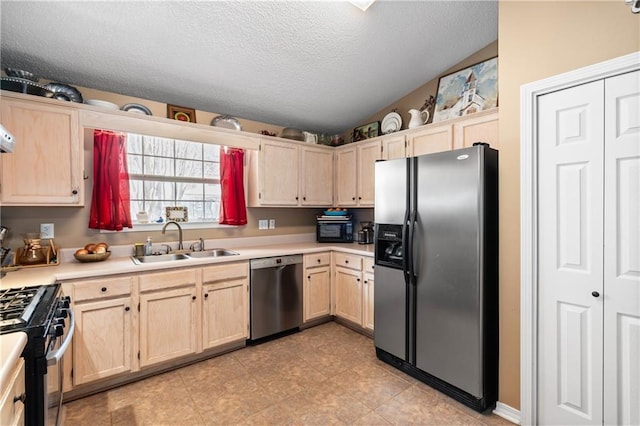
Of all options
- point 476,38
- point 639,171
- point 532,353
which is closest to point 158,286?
point 532,353

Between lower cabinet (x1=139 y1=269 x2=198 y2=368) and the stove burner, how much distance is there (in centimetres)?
71

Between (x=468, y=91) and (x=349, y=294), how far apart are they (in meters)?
2.47

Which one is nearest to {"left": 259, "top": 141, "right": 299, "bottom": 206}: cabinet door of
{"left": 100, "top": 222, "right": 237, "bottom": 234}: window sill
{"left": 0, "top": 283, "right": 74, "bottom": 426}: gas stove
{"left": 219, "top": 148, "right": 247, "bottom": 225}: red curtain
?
{"left": 219, "top": 148, "right": 247, "bottom": 225}: red curtain

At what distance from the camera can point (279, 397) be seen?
85.8 inches

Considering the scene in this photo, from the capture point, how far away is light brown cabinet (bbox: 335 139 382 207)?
3.64 m

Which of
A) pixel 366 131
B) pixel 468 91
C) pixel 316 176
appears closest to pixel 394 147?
pixel 366 131

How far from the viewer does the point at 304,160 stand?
3793 mm

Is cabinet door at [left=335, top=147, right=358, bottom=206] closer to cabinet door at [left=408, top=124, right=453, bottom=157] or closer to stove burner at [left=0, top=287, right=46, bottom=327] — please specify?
cabinet door at [left=408, top=124, right=453, bottom=157]

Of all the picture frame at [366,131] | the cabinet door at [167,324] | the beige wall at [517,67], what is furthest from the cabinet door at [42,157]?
the beige wall at [517,67]

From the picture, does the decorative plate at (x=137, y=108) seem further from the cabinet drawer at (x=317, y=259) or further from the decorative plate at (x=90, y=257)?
the cabinet drawer at (x=317, y=259)

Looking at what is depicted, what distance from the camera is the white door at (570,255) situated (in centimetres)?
164

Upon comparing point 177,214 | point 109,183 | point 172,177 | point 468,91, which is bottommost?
point 177,214

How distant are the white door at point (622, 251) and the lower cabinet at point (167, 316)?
2.83 meters

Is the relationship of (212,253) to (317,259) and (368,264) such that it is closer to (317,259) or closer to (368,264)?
(317,259)
